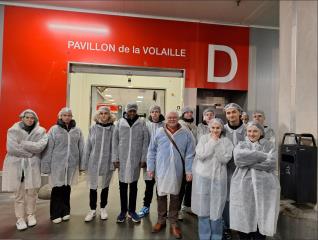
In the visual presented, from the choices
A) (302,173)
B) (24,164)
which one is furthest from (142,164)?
(302,173)

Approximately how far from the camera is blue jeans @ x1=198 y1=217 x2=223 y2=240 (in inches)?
98.9

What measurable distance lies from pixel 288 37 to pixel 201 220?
256 cm

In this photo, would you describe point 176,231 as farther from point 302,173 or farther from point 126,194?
point 302,173

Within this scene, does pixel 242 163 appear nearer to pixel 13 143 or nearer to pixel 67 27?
pixel 13 143

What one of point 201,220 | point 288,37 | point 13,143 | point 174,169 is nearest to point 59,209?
point 13,143

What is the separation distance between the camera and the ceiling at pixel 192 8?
4.46 m

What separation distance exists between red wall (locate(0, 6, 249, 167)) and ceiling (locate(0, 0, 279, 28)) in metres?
0.13

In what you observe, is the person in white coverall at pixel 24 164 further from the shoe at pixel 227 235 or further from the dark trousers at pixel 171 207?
the shoe at pixel 227 235

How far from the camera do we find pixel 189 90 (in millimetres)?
4980

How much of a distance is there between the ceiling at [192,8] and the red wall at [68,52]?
5.0 inches

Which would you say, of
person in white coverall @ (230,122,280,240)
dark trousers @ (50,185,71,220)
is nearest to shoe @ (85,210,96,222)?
dark trousers @ (50,185,71,220)

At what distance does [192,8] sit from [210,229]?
12.2ft

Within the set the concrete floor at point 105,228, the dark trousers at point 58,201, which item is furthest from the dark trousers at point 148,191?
the dark trousers at point 58,201

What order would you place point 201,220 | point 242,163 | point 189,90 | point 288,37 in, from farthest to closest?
point 189,90 → point 288,37 → point 201,220 → point 242,163
